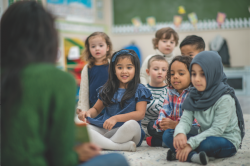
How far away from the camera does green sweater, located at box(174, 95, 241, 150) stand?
143cm

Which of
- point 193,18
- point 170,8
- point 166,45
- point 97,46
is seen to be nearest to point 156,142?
point 97,46

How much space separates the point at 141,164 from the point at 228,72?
15.6ft

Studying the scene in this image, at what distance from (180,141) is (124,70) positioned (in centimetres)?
70

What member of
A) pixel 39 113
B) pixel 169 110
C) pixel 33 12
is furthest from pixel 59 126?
pixel 169 110

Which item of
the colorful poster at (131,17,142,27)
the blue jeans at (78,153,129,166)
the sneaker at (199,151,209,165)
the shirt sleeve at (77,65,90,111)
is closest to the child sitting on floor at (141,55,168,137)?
the shirt sleeve at (77,65,90,111)

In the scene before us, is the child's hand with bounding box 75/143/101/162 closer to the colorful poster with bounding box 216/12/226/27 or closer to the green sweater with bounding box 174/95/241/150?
the green sweater with bounding box 174/95/241/150

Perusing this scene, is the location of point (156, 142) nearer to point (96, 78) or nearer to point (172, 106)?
point (172, 106)

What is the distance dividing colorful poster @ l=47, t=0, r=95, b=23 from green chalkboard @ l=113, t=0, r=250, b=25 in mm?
846

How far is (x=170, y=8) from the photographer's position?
6.67 meters

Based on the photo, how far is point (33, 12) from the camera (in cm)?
79

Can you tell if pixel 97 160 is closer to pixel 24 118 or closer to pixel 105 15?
pixel 24 118

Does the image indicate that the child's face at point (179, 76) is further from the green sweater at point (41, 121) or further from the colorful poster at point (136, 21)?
the colorful poster at point (136, 21)

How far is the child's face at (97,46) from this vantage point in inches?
93.7

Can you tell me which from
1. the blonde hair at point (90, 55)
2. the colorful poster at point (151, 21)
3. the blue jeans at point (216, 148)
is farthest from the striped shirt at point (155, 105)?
the colorful poster at point (151, 21)
